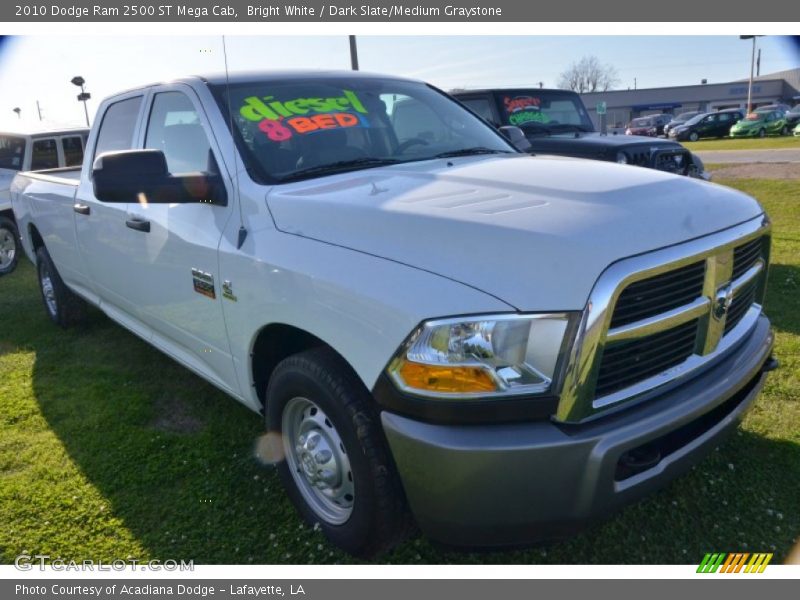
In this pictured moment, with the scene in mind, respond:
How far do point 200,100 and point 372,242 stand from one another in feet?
4.77

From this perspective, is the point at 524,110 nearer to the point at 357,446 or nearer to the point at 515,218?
the point at 515,218

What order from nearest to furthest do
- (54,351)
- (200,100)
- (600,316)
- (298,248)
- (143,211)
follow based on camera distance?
(600,316) → (298,248) → (200,100) → (143,211) → (54,351)

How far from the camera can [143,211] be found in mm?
3387

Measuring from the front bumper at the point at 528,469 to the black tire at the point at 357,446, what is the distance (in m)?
0.15

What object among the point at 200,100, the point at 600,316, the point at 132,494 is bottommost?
the point at 132,494

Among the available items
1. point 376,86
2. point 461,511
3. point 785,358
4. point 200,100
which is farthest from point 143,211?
point 785,358

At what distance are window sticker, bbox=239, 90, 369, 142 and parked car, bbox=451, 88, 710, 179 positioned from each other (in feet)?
12.3

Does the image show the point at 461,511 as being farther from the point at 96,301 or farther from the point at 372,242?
the point at 96,301

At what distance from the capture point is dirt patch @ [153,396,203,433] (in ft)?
12.4

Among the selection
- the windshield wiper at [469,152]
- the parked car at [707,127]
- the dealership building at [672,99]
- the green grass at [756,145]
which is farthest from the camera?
the dealership building at [672,99]

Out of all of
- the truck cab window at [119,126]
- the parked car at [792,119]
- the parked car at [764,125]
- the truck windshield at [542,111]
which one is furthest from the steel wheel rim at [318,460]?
the parked car at [792,119]

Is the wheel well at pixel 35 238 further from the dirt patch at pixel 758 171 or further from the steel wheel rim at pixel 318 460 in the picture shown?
the dirt patch at pixel 758 171

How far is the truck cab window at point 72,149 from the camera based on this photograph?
934 cm
